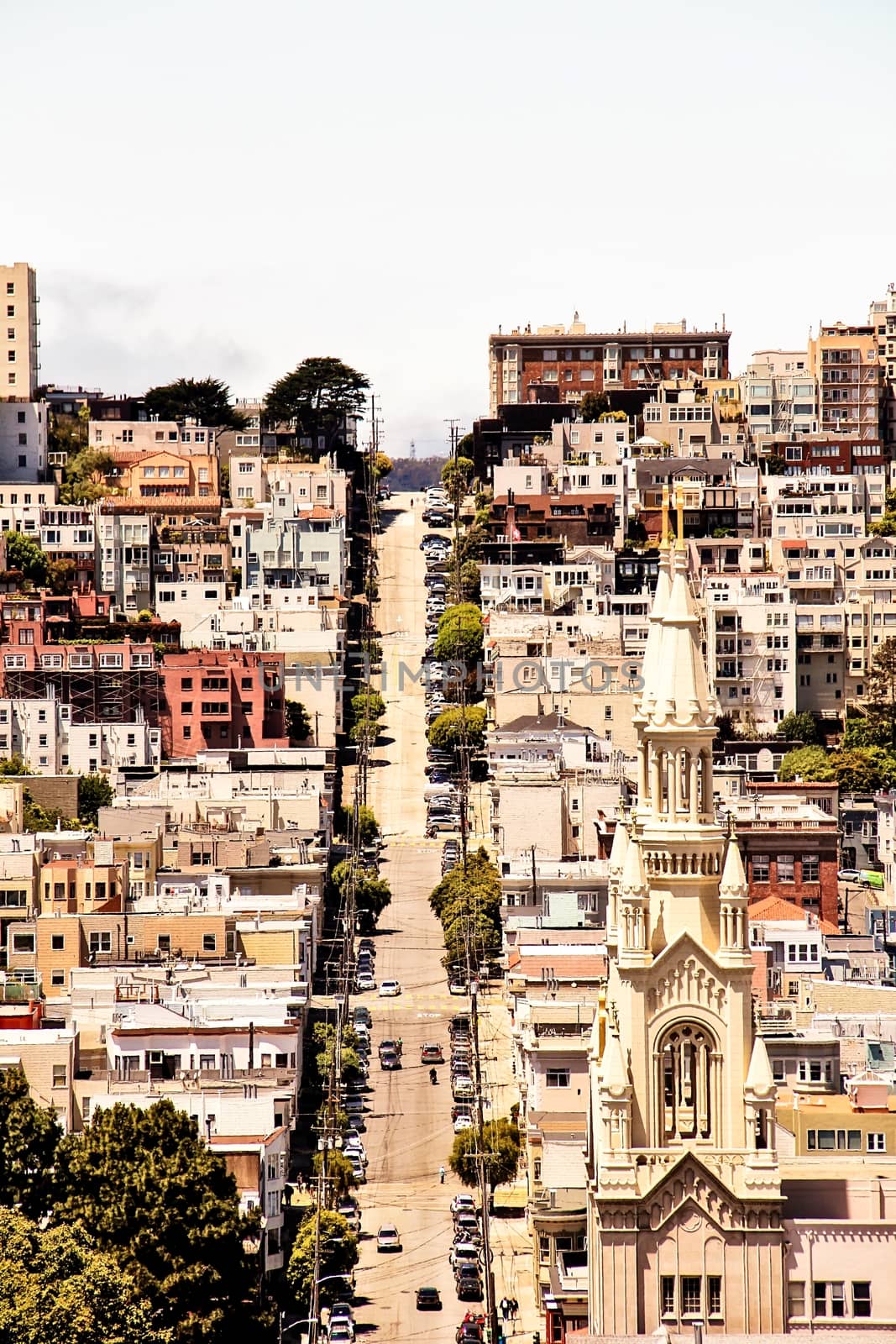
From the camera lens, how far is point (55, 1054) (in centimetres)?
10069

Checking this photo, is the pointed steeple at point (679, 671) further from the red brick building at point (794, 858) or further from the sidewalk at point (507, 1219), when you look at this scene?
the red brick building at point (794, 858)

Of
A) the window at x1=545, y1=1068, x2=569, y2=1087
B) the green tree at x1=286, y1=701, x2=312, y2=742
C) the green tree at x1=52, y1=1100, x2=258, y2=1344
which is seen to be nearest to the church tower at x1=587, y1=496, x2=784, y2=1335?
the green tree at x1=52, y1=1100, x2=258, y2=1344

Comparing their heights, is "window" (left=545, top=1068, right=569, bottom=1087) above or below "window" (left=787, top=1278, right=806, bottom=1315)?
above

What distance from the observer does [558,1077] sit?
10512 centimetres

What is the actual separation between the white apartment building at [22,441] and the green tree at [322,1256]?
343ft

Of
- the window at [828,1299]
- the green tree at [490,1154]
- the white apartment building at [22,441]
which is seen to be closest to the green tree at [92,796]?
the green tree at [490,1154]

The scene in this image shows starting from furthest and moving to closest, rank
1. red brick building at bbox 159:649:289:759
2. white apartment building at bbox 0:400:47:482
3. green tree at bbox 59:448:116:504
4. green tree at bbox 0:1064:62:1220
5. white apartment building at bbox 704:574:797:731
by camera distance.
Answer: white apartment building at bbox 0:400:47:482
green tree at bbox 59:448:116:504
white apartment building at bbox 704:574:797:731
red brick building at bbox 159:649:289:759
green tree at bbox 0:1064:62:1220

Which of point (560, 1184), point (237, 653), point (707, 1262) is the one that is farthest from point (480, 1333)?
point (237, 653)

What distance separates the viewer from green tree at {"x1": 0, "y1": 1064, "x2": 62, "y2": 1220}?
87.1 m

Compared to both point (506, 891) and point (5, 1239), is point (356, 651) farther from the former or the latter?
A: point (5, 1239)

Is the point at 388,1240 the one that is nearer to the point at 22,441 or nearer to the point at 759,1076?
the point at 759,1076

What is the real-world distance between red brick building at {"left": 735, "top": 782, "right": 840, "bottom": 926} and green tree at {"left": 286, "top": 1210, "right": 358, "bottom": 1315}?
129ft

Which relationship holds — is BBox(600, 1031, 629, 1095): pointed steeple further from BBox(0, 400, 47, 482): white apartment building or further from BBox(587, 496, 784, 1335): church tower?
BBox(0, 400, 47, 482): white apartment building

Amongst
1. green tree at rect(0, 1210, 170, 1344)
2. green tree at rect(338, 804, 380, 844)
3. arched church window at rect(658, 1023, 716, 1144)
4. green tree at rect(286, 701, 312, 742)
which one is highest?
green tree at rect(286, 701, 312, 742)
